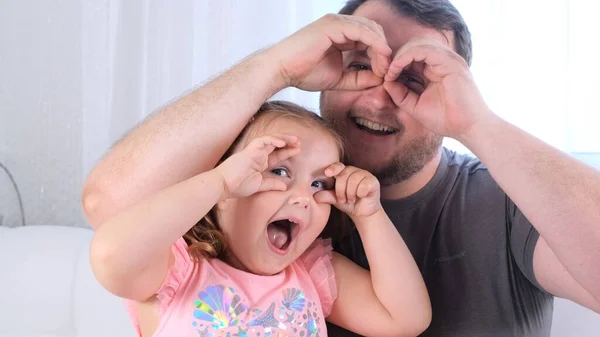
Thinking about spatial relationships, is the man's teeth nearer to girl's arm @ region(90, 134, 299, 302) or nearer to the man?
the man

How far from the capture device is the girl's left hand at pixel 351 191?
1050 millimetres

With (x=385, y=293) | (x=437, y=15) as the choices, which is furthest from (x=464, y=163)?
(x=385, y=293)

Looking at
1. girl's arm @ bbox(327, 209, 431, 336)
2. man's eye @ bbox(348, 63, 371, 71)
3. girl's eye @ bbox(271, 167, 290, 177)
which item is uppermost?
man's eye @ bbox(348, 63, 371, 71)

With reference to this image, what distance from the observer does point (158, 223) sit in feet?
2.88

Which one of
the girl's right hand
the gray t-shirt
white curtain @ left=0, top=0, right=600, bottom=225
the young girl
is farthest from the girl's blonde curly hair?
white curtain @ left=0, top=0, right=600, bottom=225

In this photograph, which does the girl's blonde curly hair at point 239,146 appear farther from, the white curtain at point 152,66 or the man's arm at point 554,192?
the white curtain at point 152,66

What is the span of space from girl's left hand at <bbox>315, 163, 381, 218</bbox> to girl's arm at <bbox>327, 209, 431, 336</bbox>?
0.03m

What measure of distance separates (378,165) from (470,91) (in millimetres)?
292

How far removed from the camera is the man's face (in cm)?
127

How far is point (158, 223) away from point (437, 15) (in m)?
0.76

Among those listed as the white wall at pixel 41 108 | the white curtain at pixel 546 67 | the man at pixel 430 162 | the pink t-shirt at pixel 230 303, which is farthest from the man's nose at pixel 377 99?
the white wall at pixel 41 108

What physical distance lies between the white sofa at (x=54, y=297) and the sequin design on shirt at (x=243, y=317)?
0.76m

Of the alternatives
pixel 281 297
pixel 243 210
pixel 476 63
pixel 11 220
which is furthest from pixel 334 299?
pixel 11 220

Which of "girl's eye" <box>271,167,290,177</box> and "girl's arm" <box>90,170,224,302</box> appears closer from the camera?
"girl's arm" <box>90,170,224,302</box>
